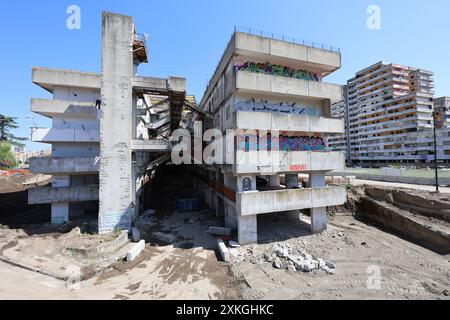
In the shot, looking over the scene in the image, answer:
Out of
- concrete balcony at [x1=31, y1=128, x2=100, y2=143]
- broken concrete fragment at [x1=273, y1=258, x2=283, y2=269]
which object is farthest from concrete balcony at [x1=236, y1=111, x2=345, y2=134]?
concrete balcony at [x1=31, y1=128, x2=100, y2=143]

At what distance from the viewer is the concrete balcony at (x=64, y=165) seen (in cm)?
1752

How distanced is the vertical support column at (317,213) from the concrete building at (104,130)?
45.9ft

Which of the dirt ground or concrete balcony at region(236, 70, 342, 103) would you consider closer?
the dirt ground

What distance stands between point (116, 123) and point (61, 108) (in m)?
7.22

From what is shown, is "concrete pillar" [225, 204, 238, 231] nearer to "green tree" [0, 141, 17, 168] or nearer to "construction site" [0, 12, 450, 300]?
"construction site" [0, 12, 450, 300]

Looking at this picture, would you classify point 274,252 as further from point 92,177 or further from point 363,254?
point 92,177

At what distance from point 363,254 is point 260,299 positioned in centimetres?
958

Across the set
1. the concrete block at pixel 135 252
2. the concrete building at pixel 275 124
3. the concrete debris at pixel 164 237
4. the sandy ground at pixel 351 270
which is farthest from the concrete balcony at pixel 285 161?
the concrete block at pixel 135 252

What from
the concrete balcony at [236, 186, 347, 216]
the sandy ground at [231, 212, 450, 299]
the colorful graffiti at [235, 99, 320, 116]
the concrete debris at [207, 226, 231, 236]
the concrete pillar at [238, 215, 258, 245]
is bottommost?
the sandy ground at [231, 212, 450, 299]

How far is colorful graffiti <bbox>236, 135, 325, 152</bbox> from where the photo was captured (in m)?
15.4

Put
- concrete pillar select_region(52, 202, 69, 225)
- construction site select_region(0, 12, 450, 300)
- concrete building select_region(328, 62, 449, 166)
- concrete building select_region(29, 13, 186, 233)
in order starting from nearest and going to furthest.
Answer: construction site select_region(0, 12, 450, 300), concrete building select_region(29, 13, 186, 233), concrete pillar select_region(52, 202, 69, 225), concrete building select_region(328, 62, 449, 166)

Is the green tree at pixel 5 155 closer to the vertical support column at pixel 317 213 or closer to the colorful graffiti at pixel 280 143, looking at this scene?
the colorful graffiti at pixel 280 143

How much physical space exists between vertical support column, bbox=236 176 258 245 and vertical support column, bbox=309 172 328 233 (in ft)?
19.5

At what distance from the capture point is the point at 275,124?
15.4 m
